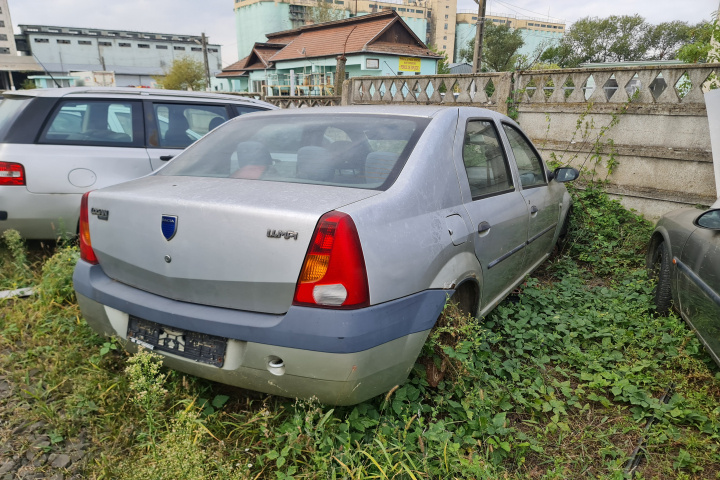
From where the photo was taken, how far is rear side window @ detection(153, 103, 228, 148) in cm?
471

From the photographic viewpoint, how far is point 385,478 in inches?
71.9

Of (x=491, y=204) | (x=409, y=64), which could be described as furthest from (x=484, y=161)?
(x=409, y=64)

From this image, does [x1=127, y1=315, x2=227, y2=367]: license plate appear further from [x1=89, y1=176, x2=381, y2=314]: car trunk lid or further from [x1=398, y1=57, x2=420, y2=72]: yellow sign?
[x1=398, y1=57, x2=420, y2=72]: yellow sign

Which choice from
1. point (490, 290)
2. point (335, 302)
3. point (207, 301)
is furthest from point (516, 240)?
point (207, 301)

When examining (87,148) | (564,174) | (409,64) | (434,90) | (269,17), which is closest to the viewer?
(564,174)

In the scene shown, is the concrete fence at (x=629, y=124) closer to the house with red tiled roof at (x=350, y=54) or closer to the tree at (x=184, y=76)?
the house with red tiled roof at (x=350, y=54)

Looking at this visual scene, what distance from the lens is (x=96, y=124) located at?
172 inches

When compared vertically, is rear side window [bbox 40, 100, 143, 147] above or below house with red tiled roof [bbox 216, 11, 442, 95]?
below

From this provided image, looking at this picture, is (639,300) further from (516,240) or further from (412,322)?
(412,322)

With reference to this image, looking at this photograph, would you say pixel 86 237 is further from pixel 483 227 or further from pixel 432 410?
pixel 483 227

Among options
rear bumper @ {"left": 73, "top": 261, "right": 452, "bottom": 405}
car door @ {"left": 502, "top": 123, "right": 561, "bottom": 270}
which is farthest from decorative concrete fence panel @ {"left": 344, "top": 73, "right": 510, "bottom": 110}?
rear bumper @ {"left": 73, "top": 261, "right": 452, "bottom": 405}

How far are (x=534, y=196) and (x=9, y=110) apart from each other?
4600 mm

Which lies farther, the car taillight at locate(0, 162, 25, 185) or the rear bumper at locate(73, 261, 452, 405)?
the car taillight at locate(0, 162, 25, 185)

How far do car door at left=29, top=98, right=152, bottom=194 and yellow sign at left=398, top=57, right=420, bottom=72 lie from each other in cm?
2901
